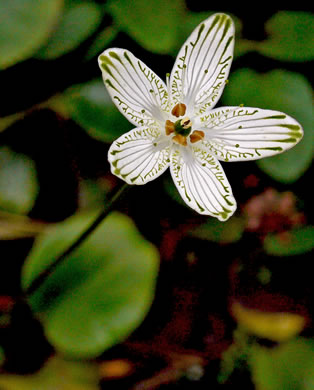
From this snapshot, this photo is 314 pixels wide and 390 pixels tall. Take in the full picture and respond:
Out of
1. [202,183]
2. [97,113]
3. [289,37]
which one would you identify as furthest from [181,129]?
[289,37]

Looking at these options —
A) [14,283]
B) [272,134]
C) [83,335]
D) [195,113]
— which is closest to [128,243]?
[83,335]

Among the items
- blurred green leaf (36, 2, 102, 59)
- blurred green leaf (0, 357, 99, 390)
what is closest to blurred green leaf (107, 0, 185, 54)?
blurred green leaf (36, 2, 102, 59)

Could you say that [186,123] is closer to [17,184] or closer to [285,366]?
[17,184]

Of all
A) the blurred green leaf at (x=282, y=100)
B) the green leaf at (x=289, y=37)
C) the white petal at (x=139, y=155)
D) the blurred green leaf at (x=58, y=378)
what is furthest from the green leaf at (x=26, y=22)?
the blurred green leaf at (x=58, y=378)

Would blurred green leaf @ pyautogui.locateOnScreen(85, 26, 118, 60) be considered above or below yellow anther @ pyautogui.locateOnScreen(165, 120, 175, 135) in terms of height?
below

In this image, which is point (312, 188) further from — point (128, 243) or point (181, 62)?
point (181, 62)

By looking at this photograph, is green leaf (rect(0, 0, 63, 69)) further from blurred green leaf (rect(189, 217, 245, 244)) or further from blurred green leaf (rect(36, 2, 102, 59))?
blurred green leaf (rect(189, 217, 245, 244))
